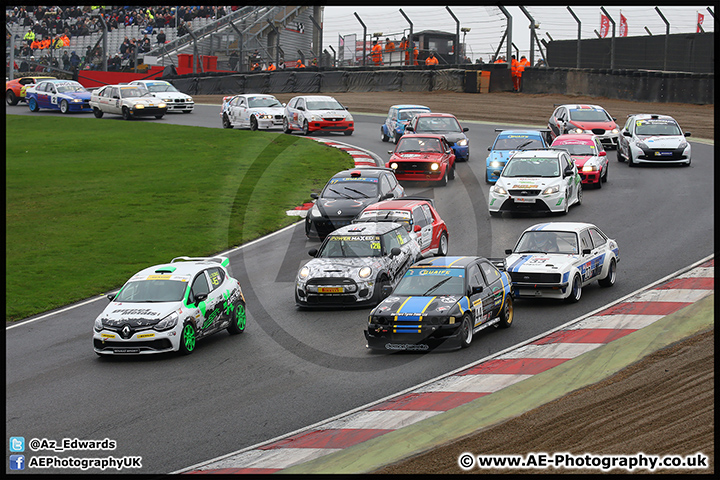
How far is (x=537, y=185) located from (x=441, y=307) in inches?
389

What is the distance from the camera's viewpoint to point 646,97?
131ft

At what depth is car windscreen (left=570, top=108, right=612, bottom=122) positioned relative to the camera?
105 feet

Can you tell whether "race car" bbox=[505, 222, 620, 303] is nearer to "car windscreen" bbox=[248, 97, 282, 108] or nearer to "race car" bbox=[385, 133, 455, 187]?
"race car" bbox=[385, 133, 455, 187]

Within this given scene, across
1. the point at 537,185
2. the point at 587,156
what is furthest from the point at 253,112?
the point at 537,185

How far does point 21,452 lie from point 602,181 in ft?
67.8

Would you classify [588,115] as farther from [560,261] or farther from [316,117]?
[560,261]

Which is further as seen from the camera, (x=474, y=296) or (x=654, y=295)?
(x=654, y=295)

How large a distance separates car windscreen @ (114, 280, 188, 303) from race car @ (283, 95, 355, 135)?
21.4 m

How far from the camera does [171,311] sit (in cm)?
1418

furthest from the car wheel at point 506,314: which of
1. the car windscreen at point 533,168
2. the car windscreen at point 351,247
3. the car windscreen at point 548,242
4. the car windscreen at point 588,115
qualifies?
the car windscreen at point 588,115

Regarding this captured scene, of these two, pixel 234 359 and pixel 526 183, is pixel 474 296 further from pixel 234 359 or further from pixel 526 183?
pixel 526 183

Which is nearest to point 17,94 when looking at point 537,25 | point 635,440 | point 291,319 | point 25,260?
point 537,25

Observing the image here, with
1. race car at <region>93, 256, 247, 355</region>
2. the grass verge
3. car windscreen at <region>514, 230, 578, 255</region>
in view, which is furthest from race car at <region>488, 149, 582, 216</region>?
race car at <region>93, 256, 247, 355</region>

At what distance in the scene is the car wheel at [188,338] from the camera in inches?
555
